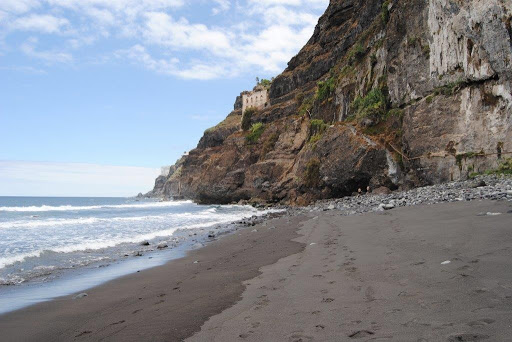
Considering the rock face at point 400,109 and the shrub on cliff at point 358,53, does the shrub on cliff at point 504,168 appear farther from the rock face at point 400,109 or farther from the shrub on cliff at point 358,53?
the shrub on cliff at point 358,53

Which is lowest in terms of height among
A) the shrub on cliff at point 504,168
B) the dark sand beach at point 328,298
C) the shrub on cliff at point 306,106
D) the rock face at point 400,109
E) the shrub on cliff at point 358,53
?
the dark sand beach at point 328,298

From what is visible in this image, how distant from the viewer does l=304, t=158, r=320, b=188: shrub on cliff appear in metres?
34.0

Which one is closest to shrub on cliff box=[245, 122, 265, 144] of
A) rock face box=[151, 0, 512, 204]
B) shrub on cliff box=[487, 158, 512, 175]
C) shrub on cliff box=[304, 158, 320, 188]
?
rock face box=[151, 0, 512, 204]

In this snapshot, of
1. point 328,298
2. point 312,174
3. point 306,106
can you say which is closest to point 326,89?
point 306,106

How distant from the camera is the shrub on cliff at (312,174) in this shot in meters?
→ 34.0

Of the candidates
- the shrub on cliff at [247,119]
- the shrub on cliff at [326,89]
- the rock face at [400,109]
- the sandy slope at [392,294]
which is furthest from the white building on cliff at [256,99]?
the sandy slope at [392,294]

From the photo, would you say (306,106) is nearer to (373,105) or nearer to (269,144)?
(269,144)

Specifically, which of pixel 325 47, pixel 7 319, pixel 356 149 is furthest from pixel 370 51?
pixel 7 319

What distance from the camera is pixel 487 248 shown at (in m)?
5.21

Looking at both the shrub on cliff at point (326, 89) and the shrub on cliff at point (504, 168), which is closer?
the shrub on cliff at point (504, 168)

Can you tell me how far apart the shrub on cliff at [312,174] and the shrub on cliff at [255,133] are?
21154mm

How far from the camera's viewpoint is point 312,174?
113 feet

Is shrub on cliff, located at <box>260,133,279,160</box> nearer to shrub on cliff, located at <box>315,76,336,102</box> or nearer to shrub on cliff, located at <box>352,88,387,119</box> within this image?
shrub on cliff, located at <box>315,76,336,102</box>

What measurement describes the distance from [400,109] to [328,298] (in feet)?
86.0
